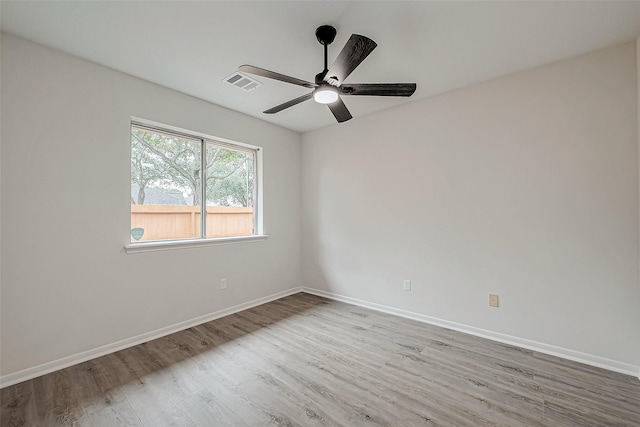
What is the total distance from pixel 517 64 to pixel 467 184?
3.61 ft

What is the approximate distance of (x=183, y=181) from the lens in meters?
3.06

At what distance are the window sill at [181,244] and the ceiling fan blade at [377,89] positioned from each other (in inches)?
86.6

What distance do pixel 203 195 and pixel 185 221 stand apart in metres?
0.37

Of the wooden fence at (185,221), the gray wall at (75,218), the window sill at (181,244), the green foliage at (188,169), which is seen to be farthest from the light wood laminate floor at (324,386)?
the green foliage at (188,169)

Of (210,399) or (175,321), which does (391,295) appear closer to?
(210,399)

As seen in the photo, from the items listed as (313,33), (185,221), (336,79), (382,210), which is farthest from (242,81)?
A: (382,210)

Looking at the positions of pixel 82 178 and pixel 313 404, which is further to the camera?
pixel 82 178

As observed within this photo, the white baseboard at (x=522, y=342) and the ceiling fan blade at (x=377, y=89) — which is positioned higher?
the ceiling fan blade at (x=377, y=89)

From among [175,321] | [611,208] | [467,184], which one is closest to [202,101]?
[175,321]

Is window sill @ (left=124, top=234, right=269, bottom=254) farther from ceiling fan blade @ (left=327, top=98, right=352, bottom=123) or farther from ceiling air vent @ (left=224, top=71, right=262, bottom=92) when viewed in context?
ceiling fan blade @ (left=327, top=98, right=352, bottom=123)

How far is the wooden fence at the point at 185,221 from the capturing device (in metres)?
2.74

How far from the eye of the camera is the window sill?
2.55 m

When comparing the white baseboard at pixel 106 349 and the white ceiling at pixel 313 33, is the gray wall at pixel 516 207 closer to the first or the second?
the white ceiling at pixel 313 33

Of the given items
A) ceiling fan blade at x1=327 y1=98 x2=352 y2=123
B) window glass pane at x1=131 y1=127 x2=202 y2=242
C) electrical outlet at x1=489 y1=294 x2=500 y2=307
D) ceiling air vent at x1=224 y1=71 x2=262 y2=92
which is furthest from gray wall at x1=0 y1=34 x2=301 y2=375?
electrical outlet at x1=489 y1=294 x2=500 y2=307
